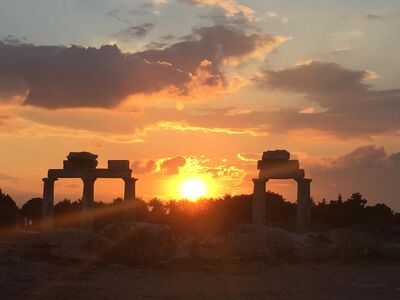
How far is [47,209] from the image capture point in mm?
37781

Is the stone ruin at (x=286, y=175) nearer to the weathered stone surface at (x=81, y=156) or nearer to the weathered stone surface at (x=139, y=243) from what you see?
the weathered stone surface at (x=81, y=156)

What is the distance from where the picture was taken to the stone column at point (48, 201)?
1444 inches

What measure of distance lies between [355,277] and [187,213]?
29.3 metres

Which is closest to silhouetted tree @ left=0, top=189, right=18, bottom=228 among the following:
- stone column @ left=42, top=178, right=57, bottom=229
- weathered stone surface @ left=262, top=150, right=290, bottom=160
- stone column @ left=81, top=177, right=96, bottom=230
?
stone column @ left=42, top=178, right=57, bottom=229

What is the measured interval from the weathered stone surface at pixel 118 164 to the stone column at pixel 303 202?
9292 millimetres

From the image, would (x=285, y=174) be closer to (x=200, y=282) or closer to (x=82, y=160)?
(x=82, y=160)

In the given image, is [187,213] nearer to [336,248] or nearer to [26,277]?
[336,248]

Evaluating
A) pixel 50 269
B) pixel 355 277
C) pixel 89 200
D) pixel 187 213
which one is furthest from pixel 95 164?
pixel 355 277

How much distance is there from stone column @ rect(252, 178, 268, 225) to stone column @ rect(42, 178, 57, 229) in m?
11.5

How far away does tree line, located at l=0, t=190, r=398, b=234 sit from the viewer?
40.5 meters

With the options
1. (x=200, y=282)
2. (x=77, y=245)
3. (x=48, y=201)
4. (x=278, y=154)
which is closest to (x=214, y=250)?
(x=77, y=245)

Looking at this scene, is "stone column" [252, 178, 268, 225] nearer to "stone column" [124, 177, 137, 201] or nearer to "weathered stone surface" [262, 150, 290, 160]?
"weathered stone surface" [262, 150, 290, 160]

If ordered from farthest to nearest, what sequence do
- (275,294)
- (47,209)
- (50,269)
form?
(47,209) → (50,269) → (275,294)

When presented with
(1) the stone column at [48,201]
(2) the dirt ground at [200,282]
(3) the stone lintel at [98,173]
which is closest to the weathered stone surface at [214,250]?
(2) the dirt ground at [200,282]
